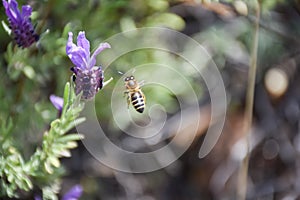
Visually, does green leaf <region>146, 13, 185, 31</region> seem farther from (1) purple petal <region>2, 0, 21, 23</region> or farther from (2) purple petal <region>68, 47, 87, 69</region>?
(2) purple petal <region>68, 47, 87, 69</region>

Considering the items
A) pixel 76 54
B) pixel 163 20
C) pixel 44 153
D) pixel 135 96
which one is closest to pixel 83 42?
pixel 76 54

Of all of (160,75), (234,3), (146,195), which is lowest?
(146,195)

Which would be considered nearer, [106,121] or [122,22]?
[122,22]

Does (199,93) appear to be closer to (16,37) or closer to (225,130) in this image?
(225,130)

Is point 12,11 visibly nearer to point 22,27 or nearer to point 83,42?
point 22,27

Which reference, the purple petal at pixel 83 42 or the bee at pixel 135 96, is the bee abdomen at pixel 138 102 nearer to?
the bee at pixel 135 96

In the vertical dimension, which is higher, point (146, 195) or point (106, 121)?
point (106, 121)

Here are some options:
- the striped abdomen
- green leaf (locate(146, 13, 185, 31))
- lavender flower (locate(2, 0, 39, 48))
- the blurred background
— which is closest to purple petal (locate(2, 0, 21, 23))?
lavender flower (locate(2, 0, 39, 48))

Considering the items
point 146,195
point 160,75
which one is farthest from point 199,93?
point 146,195
